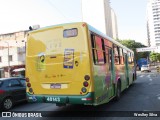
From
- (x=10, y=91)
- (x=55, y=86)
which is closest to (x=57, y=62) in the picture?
(x=55, y=86)

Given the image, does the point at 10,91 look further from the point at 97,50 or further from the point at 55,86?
the point at 97,50

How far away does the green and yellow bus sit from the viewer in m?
6.93

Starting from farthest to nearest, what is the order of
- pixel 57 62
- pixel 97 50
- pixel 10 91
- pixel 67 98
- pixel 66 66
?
pixel 10 91 < pixel 97 50 < pixel 57 62 < pixel 66 66 < pixel 67 98

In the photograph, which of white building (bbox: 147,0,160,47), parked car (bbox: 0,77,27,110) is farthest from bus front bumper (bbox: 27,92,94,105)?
white building (bbox: 147,0,160,47)

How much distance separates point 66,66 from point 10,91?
4085 millimetres

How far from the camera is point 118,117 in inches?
→ 284

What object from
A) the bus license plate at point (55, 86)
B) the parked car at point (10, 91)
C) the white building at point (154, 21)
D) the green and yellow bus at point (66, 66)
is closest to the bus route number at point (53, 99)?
the green and yellow bus at point (66, 66)

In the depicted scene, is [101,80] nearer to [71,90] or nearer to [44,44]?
[71,90]

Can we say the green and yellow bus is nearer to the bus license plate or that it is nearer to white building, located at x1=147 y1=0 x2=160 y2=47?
the bus license plate

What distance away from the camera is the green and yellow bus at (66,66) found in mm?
6934

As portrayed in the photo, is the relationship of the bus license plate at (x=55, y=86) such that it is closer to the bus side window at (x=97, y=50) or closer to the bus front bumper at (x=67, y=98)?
the bus front bumper at (x=67, y=98)

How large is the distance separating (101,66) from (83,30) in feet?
4.94

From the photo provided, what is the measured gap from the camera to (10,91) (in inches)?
397

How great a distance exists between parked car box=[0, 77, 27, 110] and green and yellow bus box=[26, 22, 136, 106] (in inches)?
95.3
